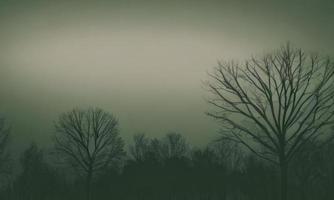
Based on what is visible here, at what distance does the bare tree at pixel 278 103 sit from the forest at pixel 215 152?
3cm

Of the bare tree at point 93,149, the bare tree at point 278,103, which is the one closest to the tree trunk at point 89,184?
the bare tree at point 93,149

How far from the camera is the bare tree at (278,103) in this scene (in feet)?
32.8

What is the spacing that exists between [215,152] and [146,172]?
70.7 inches

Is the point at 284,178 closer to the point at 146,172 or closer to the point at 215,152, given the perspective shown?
the point at 215,152

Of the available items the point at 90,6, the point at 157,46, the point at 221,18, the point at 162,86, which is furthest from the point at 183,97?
the point at 90,6

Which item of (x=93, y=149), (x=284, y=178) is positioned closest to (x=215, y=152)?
(x=284, y=178)

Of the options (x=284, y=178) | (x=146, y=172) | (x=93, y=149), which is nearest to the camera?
(x=284, y=178)

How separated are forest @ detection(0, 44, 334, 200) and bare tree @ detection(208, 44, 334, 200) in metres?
0.03

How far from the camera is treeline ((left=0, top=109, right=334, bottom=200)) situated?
9.82 metres

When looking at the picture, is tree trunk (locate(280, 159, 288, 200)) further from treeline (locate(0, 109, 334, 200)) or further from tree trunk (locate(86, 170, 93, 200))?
tree trunk (locate(86, 170, 93, 200))

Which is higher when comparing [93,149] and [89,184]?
[93,149]

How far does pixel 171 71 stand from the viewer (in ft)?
32.5

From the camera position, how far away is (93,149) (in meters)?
10.4

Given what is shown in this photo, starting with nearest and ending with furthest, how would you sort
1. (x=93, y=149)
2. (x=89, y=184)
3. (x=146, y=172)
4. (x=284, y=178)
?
1. (x=284, y=178)
2. (x=89, y=184)
3. (x=146, y=172)
4. (x=93, y=149)
